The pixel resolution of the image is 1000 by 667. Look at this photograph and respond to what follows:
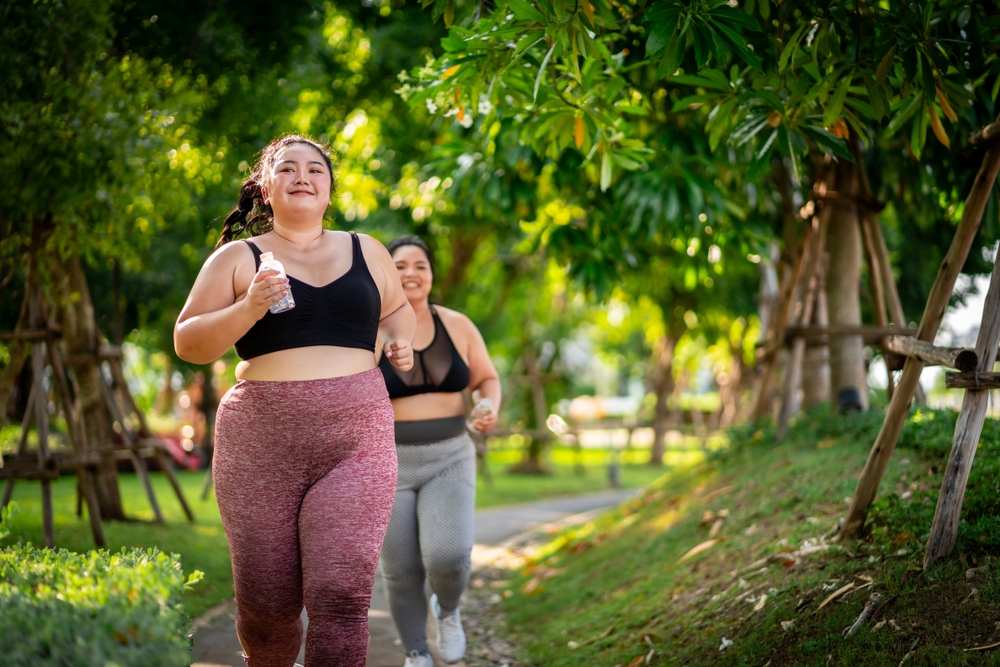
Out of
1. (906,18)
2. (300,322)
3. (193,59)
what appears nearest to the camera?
(300,322)

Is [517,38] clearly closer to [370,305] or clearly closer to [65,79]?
[370,305]

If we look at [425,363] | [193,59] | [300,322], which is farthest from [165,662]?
[193,59]

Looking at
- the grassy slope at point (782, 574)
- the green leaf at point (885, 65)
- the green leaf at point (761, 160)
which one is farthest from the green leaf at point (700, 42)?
the grassy slope at point (782, 574)

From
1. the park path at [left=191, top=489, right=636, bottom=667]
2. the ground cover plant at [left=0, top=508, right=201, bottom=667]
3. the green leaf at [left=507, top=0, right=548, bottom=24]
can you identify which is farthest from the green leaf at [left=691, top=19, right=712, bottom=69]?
the park path at [left=191, top=489, right=636, bottom=667]

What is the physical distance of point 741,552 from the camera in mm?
5633

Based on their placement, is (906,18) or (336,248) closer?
(336,248)

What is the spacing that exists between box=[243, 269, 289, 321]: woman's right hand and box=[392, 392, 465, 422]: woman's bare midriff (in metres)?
1.92

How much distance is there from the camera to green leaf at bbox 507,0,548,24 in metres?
3.41

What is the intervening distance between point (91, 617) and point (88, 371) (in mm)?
7583

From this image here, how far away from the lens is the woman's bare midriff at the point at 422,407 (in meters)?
4.70

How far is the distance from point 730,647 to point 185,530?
6532 millimetres

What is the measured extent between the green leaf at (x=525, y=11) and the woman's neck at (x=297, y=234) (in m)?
1.13

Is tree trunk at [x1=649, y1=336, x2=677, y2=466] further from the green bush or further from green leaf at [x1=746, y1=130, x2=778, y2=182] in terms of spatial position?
the green bush

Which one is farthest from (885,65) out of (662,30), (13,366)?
(13,366)
